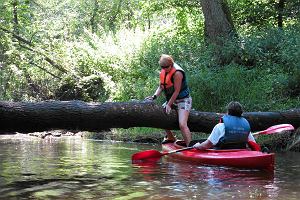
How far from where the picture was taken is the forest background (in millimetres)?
13219

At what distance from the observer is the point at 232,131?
752cm

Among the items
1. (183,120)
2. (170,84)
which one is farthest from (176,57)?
(183,120)

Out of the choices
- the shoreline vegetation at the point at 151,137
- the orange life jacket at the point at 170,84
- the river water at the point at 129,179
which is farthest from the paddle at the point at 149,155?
the shoreline vegetation at the point at 151,137

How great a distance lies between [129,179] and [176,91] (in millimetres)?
2092

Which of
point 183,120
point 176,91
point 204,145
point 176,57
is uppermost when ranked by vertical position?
point 176,57

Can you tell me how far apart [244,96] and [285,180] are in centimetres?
638

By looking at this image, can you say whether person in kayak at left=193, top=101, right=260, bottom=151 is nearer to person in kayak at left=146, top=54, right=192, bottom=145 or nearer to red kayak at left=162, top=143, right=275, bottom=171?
red kayak at left=162, top=143, right=275, bottom=171

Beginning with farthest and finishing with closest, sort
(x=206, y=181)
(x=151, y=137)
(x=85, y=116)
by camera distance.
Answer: (x=151, y=137) < (x=85, y=116) < (x=206, y=181)

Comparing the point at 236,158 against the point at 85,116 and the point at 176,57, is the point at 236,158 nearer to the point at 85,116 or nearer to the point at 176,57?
the point at 85,116

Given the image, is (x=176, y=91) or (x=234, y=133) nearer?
(x=234, y=133)

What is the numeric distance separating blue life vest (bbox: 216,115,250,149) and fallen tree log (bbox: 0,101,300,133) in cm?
67

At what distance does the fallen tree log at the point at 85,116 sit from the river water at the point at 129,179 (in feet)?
2.27

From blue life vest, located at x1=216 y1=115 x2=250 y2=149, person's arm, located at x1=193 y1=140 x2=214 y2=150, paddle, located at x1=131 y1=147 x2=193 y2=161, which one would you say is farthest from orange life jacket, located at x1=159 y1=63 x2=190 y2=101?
blue life vest, located at x1=216 y1=115 x2=250 y2=149

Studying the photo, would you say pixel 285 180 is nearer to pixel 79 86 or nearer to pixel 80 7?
pixel 79 86
